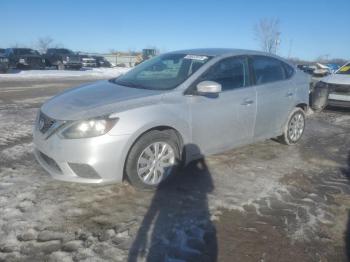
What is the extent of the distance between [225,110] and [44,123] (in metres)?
2.25

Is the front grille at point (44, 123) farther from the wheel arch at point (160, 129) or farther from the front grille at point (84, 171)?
the wheel arch at point (160, 129)

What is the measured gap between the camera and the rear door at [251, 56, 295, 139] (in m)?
5.12

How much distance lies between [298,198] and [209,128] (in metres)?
1.35

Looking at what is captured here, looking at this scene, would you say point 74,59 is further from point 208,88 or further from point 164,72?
point 208,88

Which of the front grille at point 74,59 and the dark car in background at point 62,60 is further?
the front grille at point 74,59

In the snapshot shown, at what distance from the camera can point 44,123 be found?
3.86 m

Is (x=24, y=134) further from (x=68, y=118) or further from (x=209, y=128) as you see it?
(x=209, y=128)

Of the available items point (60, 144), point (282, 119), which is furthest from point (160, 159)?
point (282, 119)

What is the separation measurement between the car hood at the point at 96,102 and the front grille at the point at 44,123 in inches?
1.8

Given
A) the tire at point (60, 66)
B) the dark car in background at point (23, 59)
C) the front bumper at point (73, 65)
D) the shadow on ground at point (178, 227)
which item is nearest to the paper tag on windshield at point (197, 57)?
the shadow on ground at point (178, 227)

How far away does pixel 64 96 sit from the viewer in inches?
169

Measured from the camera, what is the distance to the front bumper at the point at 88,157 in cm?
352

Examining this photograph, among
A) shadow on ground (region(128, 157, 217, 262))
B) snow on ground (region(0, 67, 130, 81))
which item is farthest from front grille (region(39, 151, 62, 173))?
snow on ground (region(0, 67, 130, 81))

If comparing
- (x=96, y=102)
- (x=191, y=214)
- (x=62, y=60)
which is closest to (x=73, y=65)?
(x=62, y=60)
